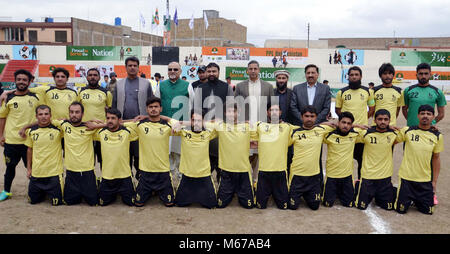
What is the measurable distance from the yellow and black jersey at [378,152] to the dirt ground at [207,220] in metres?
0.50

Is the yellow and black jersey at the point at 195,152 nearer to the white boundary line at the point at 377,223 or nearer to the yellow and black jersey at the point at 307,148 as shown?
the yellow and black jersey at the point at 307,148

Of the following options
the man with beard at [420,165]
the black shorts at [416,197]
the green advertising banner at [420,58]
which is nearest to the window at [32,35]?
the green advertising banner at [420,58]

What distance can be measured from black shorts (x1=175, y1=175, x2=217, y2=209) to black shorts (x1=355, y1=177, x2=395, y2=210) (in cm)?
203

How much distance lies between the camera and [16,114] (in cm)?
529

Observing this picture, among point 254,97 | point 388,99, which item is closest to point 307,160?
point 254,97

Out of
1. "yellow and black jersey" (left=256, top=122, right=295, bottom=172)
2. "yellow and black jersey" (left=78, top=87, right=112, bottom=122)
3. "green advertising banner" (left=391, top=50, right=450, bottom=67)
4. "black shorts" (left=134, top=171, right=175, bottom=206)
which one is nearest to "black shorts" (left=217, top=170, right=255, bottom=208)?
"yellow and black jersey" (left=256, top=122, right=295, bottom=172)

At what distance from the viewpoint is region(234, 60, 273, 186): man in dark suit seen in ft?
19.2

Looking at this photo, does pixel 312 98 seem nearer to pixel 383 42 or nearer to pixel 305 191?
pixel 305 191

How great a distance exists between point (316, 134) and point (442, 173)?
3602 mm

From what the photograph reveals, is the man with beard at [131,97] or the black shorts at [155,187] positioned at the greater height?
the man with beard at [131,97]

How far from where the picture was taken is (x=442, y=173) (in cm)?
698

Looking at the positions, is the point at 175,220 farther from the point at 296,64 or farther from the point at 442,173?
the point at 296,64

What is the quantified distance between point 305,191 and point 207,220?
146 cm

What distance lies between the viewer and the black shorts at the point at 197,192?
16.5 feet
